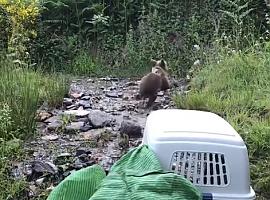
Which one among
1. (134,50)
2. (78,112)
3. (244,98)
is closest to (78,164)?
(78,112)

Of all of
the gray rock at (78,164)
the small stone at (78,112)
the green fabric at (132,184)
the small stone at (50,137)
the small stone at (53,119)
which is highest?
the green fabric at (132,184)

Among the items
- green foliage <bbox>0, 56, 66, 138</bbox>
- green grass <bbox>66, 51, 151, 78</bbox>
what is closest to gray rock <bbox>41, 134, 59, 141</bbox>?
green foliage <bbox>0, 56, 66, 138</bbox>

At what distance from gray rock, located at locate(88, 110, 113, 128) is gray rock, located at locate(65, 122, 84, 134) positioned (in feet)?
0.32

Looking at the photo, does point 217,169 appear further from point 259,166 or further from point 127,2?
point 127,2

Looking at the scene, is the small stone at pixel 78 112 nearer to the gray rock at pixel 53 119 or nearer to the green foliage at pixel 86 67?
the gray rock at pixel 53 119

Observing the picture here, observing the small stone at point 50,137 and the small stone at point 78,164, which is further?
the small stone at point 50,137

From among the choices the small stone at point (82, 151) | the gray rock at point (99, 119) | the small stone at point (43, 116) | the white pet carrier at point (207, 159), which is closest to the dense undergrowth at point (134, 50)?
the small stone at point (43, 116)

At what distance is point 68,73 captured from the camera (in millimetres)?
7574

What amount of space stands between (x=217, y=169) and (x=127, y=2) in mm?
6394

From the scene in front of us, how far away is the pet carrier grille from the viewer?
2.37m

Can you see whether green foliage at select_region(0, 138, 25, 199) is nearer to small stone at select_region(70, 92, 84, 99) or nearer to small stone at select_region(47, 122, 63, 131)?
small stone at select_region(47, 122, 63, 131)

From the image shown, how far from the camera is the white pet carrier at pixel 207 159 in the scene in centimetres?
237

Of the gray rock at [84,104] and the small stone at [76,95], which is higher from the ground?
the small stone at [76,95]

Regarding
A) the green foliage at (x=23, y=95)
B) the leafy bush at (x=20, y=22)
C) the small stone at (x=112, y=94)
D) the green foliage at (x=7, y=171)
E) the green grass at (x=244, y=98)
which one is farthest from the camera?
the leafy bush at (x=20, y=22)
